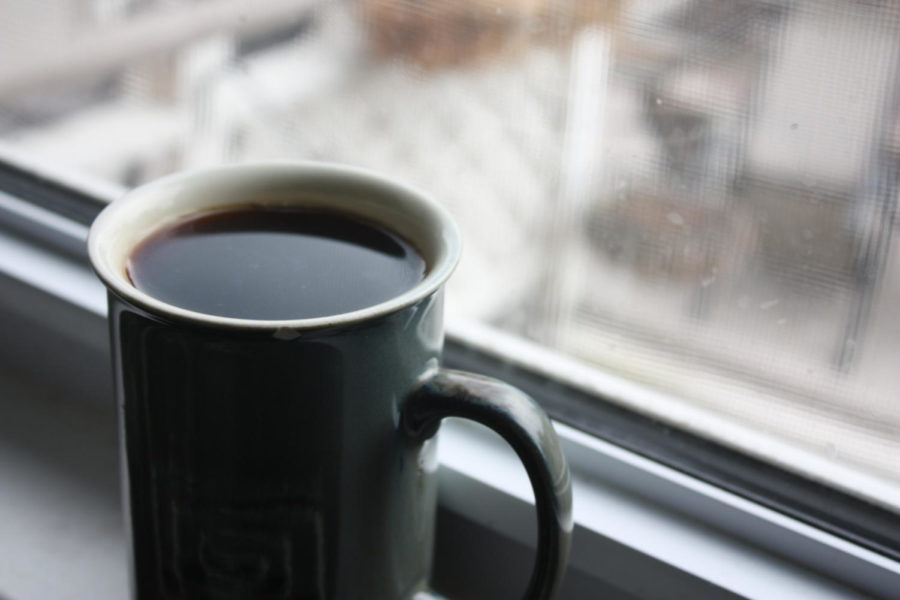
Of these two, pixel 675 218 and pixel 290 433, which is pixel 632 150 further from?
pixel 290 433

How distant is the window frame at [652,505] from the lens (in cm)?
42

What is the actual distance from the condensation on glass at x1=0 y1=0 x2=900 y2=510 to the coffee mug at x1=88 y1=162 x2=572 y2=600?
12 centimetres

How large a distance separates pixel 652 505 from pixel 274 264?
209 millimetres

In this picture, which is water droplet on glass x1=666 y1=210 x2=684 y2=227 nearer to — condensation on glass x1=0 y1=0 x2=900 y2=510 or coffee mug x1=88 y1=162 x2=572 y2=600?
condensation on glass x1=0 y1=0 x2=900 y2=510

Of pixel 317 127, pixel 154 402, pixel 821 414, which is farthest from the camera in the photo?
pixel 317 127

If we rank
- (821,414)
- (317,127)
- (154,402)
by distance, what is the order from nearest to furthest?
(154,402) < (821,414) < (317,127)

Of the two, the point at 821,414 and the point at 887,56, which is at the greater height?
the point at 887,56

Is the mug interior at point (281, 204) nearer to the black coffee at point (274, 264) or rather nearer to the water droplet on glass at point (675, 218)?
the black coffee at point (274, 264)

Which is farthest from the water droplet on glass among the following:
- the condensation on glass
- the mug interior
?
the mug interior

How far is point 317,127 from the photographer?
0.56 m

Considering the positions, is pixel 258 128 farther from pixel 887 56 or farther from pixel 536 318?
pixel 887 56

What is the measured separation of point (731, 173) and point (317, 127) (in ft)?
0.79

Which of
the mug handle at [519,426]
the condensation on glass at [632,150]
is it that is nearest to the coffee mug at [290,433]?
the mug handle at [519,426]

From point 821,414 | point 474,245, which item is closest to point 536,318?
point 474,245
